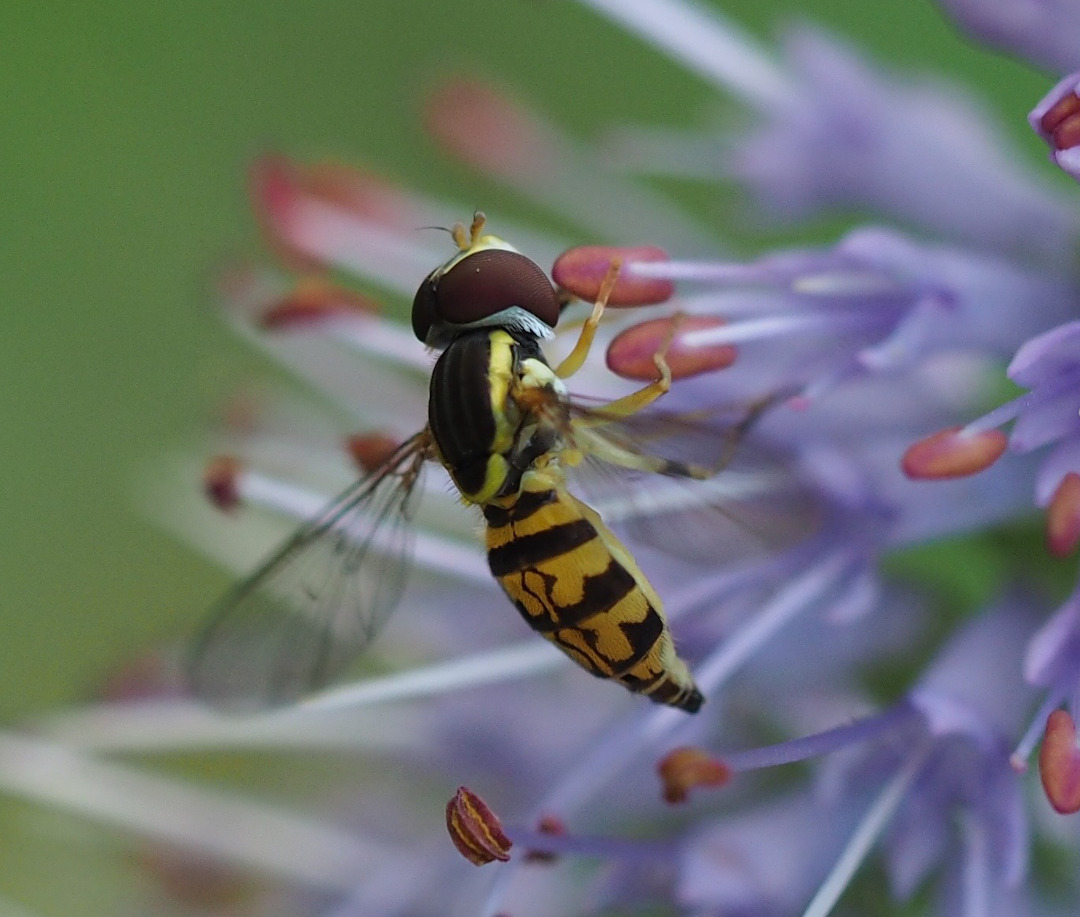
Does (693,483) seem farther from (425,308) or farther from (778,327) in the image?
(425,308)

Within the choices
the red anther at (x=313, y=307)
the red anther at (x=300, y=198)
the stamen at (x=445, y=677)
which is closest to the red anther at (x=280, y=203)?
the red anther at (x=300, y=198)

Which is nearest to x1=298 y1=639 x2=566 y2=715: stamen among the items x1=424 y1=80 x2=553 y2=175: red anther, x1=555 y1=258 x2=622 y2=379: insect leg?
x1=555 y1=258 x2=622 y2=379: insect leg

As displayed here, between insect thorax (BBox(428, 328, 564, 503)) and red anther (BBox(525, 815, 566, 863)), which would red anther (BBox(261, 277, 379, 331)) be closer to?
insect thorax (BBox(428, 328, 564, 503))

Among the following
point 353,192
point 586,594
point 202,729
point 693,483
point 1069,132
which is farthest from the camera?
point 353,192

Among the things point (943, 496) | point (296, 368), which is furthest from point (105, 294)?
point (943, 496)

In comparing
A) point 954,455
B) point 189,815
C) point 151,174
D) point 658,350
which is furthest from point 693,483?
point 151,174
